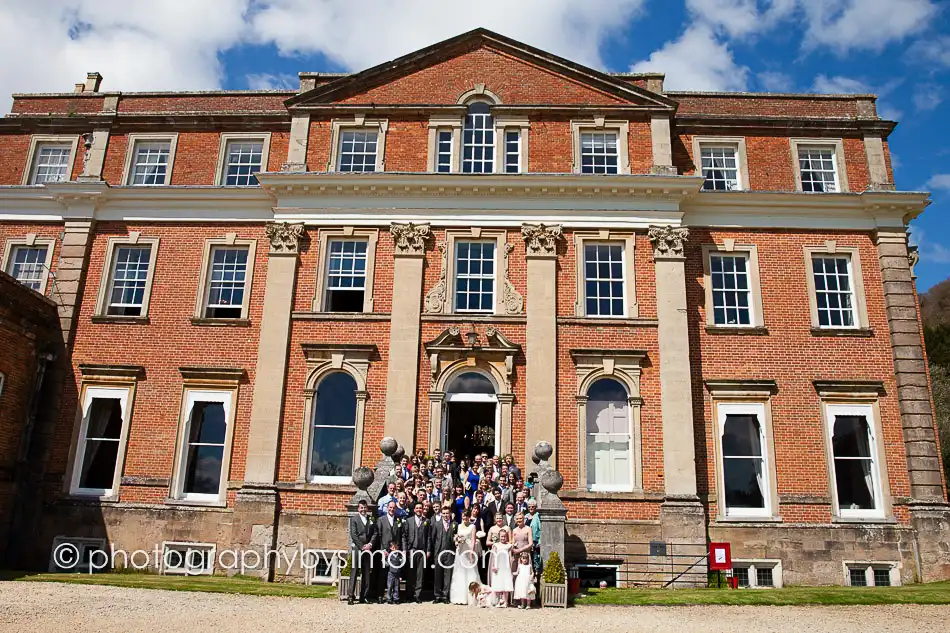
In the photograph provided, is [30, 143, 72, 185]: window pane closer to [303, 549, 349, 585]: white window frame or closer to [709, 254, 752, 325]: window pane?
[303, 549, 349, 585]: white window frame

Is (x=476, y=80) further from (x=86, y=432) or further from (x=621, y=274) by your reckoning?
(x=86, y=432)

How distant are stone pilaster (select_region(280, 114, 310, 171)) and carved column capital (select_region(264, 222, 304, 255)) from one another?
5.91 ft

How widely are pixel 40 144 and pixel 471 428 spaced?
637 inches

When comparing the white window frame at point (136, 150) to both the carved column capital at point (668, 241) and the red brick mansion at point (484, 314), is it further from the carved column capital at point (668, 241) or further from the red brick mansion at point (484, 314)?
the carved column capital at point (668, 241)

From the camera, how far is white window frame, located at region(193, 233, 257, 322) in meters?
20.5

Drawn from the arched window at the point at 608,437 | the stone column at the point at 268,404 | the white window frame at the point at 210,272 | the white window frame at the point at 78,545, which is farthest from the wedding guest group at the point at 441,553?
the white window frame at the point at 78,545

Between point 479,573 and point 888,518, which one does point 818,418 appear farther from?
point 479,573

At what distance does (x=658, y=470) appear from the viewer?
1853cm

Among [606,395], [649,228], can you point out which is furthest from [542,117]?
[606,395]

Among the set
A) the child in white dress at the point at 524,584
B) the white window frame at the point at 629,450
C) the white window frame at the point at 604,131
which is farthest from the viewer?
the white window frame at the point at 604,131

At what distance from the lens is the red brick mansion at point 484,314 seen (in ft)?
61.2

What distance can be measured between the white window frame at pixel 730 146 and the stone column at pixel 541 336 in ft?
16.3

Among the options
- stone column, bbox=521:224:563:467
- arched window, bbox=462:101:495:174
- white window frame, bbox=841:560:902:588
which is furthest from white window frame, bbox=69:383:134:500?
white window frame, bbox=841:560:902:588

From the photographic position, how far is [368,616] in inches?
457
